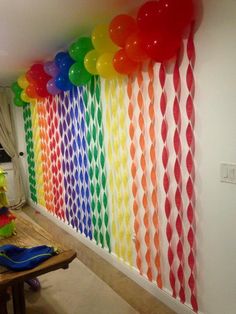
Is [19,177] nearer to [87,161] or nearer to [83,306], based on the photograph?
[87,161]

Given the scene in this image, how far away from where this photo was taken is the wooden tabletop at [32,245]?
60.9 inches

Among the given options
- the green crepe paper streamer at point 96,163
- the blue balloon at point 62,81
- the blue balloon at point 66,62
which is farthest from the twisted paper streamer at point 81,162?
the blue balloon at point 66,62

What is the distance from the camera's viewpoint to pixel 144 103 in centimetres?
227

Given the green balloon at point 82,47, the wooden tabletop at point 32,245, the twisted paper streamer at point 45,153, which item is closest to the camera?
the wooden tabletop at point 32,245

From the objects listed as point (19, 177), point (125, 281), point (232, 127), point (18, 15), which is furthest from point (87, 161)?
point (19, 177)

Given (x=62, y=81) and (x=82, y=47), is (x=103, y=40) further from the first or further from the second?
(x=62, y=81)

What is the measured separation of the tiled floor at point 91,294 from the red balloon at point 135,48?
1.90m

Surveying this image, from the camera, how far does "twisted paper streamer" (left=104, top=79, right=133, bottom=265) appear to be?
8.48 feet

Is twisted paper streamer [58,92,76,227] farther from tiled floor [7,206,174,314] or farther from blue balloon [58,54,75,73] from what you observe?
tiled floor [7,206,174,314]

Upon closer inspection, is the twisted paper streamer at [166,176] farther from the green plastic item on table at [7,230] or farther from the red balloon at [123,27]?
the green plastic item on table at [7,230]

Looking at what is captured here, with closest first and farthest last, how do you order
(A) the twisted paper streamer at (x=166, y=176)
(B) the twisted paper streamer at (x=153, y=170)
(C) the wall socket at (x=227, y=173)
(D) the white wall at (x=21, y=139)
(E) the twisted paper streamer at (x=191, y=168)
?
(C) the wall socket at (x=227, y=173), (E) the twisted paper streamer at (x=191, y=168), (A) the twisted paper streamer at (x=166, y=176), (B) the twisted paper streamer at (x=153, y=170), (D) the white wall at (x=21, y=139)

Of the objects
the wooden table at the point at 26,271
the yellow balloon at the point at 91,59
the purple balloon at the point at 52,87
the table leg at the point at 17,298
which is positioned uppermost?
the yellow balloon at the point at 91,59

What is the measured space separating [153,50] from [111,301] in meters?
1.98

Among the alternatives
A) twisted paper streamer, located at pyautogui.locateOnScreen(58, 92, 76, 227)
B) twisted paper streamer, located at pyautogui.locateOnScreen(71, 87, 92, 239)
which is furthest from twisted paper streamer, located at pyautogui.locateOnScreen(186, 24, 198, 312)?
twisted paper streamer, located at pyautogui.locateOnScreen(58, 92, 76, 227)
